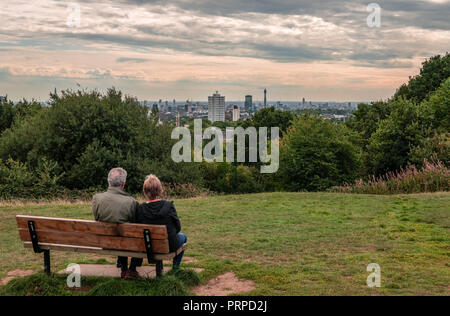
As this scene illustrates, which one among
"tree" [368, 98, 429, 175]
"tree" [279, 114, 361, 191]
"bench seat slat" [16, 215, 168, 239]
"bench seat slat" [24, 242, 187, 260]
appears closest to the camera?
"bench seat slat" [16, 215, 168, 239]

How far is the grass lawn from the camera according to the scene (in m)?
6.53

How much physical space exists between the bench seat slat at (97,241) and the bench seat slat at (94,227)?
0.06 meters

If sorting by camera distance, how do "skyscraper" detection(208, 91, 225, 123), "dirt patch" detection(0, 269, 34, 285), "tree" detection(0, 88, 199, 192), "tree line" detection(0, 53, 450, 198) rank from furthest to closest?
"skyscraper" detection(208, 91, 225, 123)
"tree" detection(0, 88, 199, 192)
"tree line" detection(0, 53, 450, 198)
"dirt patch" detection(0, 269, 34, 285)

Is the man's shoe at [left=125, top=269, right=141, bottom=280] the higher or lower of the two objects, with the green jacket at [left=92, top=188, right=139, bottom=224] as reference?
lower

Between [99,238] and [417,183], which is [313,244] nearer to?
[99,238]

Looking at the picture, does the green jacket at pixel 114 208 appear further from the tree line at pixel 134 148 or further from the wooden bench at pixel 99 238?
the tree line at pixel 134 148

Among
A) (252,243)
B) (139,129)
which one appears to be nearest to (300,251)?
(252,243)

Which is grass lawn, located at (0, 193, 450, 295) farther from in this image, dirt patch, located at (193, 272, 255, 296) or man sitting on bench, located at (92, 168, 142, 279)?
man sitting on bench, located at (92, 168, 142, 279)

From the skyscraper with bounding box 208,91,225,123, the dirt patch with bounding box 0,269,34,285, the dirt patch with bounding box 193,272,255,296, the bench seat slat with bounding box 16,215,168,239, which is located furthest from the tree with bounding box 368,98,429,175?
the skyscraper with bounding box 208,91,225,123

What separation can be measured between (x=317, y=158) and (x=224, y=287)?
2354 cm

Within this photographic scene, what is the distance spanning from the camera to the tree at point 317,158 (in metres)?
28.8

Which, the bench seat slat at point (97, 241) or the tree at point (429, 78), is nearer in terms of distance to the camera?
the bench seat slat at point (97, 241)

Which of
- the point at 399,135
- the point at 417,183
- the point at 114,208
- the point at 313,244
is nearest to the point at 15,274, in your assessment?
the point at 114,208

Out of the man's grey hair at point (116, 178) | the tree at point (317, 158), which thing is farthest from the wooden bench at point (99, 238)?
the tree at point (317, 158)
